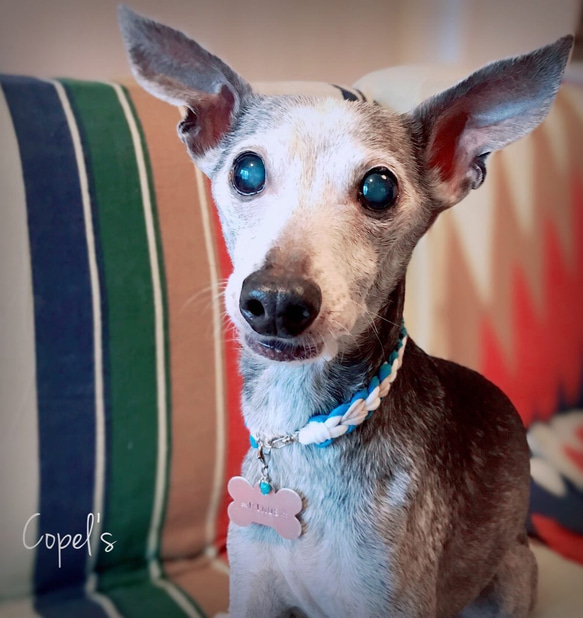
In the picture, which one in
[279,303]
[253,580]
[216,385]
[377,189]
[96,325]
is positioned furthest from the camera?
[216,385]

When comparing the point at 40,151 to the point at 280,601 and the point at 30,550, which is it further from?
the point at 280,601

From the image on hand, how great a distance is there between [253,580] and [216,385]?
45cm

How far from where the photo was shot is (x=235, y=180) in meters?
0.76

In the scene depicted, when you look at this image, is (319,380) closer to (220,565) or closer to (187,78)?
(187,78)

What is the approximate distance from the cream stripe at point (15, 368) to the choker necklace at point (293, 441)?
0.35 meters

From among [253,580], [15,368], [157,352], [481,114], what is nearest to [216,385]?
[157,352]

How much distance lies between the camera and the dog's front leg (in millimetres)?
812

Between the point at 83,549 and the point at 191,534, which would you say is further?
the point at 191,534

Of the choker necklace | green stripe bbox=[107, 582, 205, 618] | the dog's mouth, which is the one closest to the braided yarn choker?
the choker necklace

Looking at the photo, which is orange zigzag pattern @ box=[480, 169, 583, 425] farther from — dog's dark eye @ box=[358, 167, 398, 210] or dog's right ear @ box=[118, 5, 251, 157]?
dog's right ear @ box=[118, 5, 251, 157]

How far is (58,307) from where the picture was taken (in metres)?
1.05

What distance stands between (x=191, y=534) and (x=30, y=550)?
0.29 metres

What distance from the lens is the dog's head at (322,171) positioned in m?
0.64

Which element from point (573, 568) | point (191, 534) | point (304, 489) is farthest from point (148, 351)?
point (573, 568)
